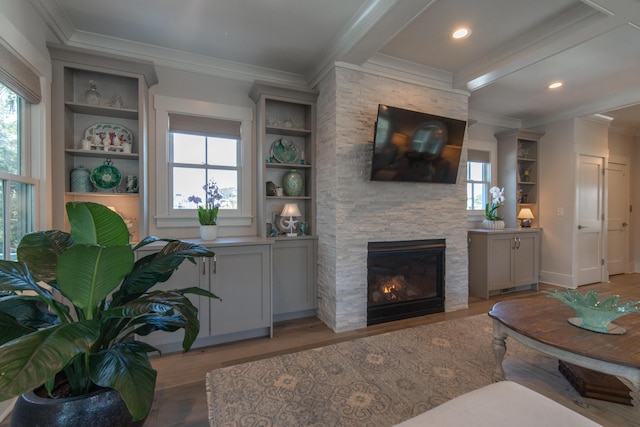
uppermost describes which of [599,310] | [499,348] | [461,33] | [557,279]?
[461,33]

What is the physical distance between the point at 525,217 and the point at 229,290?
487cm

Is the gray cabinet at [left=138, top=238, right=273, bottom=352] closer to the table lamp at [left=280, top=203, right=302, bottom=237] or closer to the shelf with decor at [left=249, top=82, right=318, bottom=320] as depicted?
the shelf with decor at [left=249, top=82, right=318, bottom=320]

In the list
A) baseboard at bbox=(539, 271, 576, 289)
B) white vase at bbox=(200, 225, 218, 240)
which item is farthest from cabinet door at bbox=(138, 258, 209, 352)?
baseboard at bbox=(539, 271, 576, 289)

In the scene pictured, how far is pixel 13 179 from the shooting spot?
1.88m

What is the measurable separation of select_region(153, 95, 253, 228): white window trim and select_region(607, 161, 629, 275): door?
6431 mm

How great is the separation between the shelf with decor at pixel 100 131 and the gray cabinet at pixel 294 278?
1370 millimetres

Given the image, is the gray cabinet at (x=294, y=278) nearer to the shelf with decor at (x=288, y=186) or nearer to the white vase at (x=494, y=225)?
the shelf with decor at (x=288, y=186)

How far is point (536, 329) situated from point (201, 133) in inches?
134

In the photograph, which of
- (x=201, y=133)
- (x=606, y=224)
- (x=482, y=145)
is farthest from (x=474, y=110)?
(x=201, y=133)

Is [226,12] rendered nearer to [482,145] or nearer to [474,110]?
[474,110]

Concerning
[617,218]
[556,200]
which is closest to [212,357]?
[556,200]

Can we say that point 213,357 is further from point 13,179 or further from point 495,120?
point 495,120

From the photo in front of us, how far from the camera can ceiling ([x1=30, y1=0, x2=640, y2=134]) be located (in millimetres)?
2246

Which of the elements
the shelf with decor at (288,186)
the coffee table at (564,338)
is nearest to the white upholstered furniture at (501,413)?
the coffee table at (564,338)
